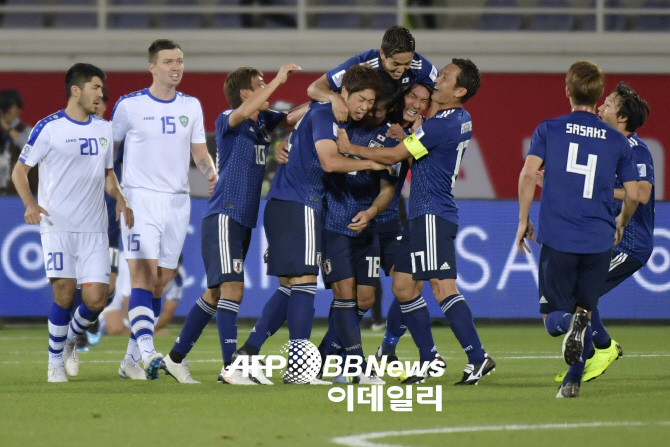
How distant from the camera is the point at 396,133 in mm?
6824

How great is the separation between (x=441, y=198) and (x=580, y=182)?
3.44 feet

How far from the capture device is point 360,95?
6.42m

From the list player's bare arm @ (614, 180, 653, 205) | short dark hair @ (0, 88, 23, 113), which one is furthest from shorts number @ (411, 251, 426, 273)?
short dark hair @ (0, 88, 23, 113)

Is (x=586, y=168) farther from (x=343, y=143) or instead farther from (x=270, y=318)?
(x=270, y=318)

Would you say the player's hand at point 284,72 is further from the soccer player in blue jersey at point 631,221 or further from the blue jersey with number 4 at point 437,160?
the soccer player in blue jersey at point 631,221

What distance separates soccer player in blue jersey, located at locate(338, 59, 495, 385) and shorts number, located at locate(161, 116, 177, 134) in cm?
139

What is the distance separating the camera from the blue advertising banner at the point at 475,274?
39.8 ft

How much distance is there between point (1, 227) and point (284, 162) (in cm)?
648

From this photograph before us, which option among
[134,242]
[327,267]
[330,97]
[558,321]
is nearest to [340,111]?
[330,97]

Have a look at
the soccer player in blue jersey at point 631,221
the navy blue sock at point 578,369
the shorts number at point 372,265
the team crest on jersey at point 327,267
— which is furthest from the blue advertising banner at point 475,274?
the navy blue sock at point 578,369

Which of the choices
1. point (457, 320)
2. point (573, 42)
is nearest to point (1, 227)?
point (457, 320)

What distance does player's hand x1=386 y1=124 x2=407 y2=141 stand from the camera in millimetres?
6812

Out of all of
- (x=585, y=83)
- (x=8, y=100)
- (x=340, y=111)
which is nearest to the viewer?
(x=585, y=83)

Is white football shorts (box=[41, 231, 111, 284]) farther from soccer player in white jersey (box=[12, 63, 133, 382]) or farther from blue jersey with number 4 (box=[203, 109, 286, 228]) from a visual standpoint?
blue jersey with number 4 (box=[203, 109, 286, 228])
